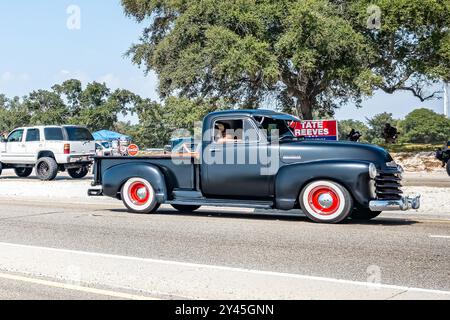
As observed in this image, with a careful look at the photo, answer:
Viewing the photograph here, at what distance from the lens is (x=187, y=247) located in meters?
8.35

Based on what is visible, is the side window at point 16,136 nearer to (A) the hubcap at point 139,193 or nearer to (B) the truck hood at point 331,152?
(A) the hubcap at point 139,193

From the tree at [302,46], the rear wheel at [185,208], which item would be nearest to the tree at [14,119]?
the tree at [302,46]

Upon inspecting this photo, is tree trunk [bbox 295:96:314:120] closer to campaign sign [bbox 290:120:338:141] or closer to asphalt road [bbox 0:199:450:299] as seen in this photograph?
campaign sign [bbox 290:120:338:141]

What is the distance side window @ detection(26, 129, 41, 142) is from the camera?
24264 mm

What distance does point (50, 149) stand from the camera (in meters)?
23.8

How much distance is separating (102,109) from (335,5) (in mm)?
47373

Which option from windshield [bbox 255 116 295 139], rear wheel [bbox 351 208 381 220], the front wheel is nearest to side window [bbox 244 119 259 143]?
windshield [bbox 255 116 295 139]

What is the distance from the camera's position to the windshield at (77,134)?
78.3 feet

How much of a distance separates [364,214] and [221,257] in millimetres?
4562

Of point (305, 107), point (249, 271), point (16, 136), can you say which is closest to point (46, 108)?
point (305, 107)

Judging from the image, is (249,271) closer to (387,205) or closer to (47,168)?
(387,205)

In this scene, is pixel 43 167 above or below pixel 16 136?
below
